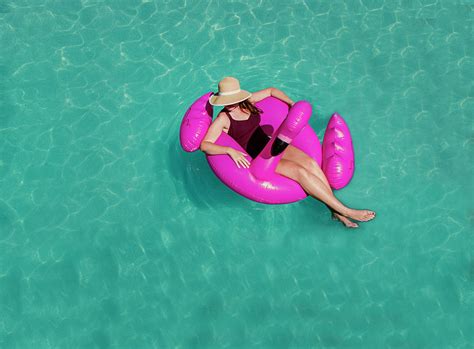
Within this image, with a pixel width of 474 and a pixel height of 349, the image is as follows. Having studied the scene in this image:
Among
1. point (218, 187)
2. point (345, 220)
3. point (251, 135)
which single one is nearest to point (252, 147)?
point (251, 135)

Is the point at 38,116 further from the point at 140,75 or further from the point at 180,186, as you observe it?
the point at 180,186

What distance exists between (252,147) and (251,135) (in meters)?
0.12

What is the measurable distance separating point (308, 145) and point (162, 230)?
179 centimetres

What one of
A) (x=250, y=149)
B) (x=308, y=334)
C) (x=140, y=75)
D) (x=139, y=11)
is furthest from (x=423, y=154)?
(x=139, y=11)

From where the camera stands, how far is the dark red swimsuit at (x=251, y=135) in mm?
5387

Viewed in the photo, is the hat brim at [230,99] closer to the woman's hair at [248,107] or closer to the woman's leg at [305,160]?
the woman's hair at [248,107]

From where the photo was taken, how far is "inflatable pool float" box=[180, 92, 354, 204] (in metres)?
4.98

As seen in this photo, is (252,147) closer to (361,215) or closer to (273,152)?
(273,152)

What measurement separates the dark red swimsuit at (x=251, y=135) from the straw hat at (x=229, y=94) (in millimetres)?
357

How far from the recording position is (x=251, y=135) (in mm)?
5461

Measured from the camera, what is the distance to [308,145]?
17.8 feet

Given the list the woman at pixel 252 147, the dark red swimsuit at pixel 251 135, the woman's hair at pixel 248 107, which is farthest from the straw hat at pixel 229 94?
the dark red swimsuit at pixel 251 135

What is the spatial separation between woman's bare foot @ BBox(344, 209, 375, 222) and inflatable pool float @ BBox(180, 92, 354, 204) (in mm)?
287

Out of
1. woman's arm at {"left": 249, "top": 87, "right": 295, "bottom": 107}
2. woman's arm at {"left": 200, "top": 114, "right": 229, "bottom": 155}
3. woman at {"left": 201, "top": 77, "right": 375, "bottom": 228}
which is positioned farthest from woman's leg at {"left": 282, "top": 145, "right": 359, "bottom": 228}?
woman's arm at {"left": 200, "top": 114, "right": 229, "bottom": 155}
